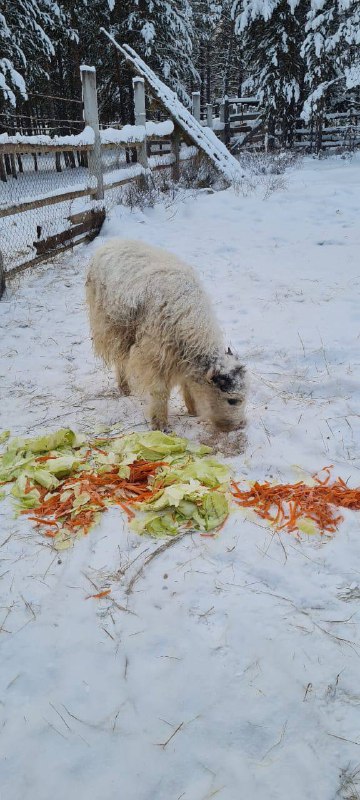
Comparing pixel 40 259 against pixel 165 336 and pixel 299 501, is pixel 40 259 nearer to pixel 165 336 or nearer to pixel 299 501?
pixel 165 336

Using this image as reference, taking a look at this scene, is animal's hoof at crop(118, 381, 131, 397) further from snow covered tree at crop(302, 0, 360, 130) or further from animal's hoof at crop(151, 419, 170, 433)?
snow covered tree at crop(302, 0, 360, 130)

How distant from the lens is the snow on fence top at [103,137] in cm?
650

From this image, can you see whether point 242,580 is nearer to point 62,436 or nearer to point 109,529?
point 109,529

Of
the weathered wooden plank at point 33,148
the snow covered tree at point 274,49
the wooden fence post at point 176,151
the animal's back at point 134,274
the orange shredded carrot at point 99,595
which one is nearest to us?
the orange shredded carrot at point 99,595

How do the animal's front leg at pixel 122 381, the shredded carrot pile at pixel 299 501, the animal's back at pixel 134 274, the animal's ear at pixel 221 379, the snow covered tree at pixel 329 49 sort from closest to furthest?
1. the shredded carrot pile at pixel 299 501
2. the animal's ear at pixel 221 379
3. the animal's back at pixel 134 274
4. the animal's front leg at pixel 122 381
5. the snow covered tree at pixel 329 49

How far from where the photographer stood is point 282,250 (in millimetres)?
8078

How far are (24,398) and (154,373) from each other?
129 cm

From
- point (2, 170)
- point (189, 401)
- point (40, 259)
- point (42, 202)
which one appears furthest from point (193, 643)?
point (42, 202)

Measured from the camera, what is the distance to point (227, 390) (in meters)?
3.54

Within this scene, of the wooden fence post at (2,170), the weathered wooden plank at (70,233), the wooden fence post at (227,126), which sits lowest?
the weathered wooden plank at (70,233)

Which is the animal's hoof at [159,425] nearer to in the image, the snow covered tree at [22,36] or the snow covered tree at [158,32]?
the snow covered tree at [22,36]

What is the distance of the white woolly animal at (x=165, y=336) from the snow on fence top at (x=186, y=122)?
9.42 meters

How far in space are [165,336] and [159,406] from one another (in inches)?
22.1

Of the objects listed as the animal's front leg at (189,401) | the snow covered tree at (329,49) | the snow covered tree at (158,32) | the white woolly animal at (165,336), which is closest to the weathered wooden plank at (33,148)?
the white woolly animal at (165,336)
